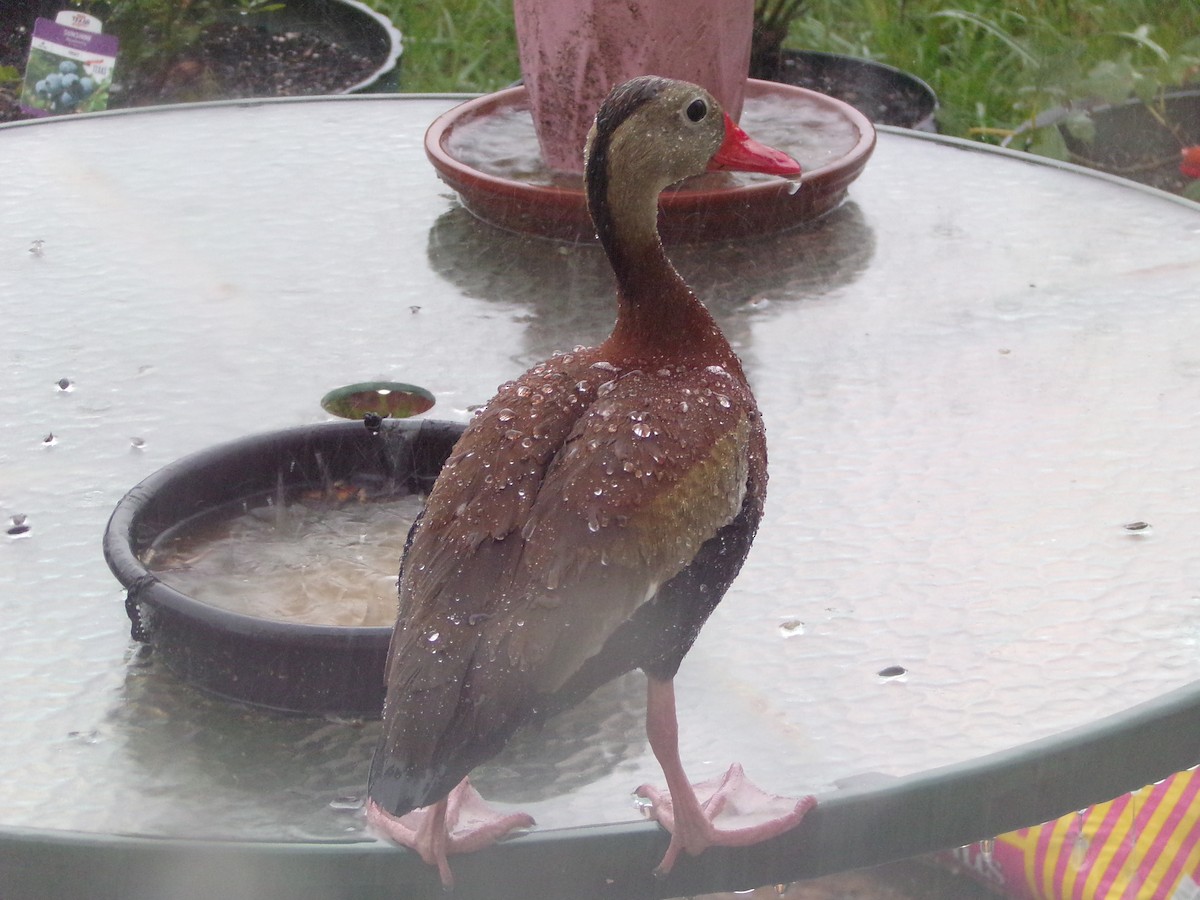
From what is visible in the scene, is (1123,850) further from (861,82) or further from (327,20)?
(327,20)

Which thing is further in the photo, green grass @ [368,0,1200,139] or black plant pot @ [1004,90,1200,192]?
green grass @ [368,0,1200,139]

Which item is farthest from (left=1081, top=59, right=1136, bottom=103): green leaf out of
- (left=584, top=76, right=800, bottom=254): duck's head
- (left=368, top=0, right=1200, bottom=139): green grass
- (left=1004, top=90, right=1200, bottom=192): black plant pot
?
(left=584, top=76, right=800, bottom=254): duck's head

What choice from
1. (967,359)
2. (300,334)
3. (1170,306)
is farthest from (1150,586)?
(300,334)

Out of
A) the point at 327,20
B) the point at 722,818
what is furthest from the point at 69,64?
the point at 722,818

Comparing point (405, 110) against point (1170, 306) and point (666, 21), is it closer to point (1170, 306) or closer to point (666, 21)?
point (666, 21)

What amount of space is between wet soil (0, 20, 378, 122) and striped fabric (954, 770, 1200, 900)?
9.83ft

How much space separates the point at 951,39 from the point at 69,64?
9.81ft

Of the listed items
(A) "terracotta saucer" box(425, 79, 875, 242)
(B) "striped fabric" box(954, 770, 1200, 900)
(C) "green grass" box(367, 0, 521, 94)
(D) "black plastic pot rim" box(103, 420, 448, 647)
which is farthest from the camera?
(C) "green grass" box(367, 0, 521, 94)

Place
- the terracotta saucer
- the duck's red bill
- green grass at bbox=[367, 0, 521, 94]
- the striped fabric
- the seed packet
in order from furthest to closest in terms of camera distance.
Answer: green grass at bbox=[367, 0, 521, 94] < the seed packet < the terracotta saucer < the striped fabric < the duck's red bill

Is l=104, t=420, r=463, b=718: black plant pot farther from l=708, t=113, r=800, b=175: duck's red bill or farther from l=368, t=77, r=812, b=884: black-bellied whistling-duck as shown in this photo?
l=708, t=113, r=800, b=175: duck's red bill

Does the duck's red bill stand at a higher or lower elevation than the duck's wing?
higher

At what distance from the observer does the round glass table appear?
46.4 inches

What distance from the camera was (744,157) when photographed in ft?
5.05

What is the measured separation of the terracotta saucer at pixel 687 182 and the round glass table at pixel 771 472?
56mm
